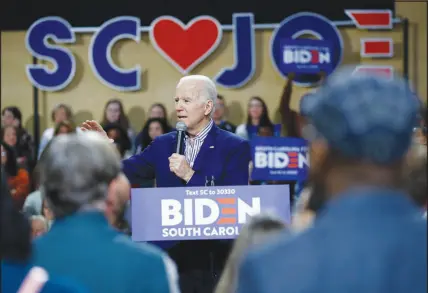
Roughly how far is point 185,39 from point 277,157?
4.53 meters

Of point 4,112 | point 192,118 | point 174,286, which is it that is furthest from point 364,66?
point 174,286

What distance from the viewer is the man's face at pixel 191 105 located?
445 cm

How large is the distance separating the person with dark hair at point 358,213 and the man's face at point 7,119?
→ 9.41m

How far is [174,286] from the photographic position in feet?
6.65

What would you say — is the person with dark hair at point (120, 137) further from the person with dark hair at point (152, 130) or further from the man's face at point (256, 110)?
the man's face at point (256, 110)

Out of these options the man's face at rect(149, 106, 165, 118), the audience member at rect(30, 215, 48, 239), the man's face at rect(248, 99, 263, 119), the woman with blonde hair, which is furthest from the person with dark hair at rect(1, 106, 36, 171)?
the woman with blonde hair

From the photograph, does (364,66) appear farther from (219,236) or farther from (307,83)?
(219,236)

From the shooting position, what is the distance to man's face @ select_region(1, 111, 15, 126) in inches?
422

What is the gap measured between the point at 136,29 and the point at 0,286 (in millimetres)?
10466

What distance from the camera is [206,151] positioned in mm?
4379

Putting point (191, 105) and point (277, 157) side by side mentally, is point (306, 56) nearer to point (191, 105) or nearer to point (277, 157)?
point (277, 157)

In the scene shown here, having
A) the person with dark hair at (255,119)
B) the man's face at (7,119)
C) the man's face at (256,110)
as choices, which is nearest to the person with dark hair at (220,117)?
the person with dark hair at (255,119)

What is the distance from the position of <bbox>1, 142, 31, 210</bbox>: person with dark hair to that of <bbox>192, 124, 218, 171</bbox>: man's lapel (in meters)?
4.28

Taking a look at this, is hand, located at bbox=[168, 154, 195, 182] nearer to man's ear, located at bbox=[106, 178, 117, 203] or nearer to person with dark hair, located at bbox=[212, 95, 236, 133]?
man's ear, located at bbox=[106, 178, 117, 203]
